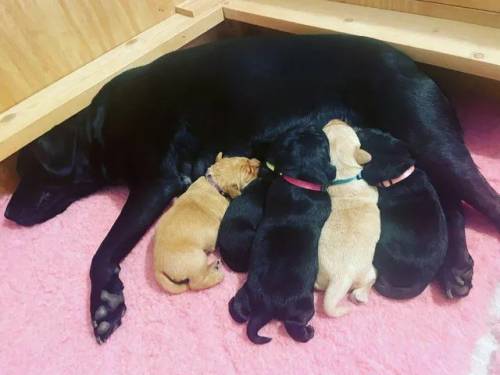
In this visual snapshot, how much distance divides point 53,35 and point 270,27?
785mm

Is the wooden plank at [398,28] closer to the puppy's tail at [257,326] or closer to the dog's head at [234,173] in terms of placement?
the dog's head at [234,173]

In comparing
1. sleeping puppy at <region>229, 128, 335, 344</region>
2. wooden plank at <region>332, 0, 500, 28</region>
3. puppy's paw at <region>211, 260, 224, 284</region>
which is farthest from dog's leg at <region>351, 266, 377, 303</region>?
wooden plank at <region>332, 0, 500, 28</region>

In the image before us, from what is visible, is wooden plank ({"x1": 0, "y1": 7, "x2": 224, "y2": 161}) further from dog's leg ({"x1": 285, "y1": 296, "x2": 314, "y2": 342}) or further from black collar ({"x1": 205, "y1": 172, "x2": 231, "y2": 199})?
dog's leg ({"x1": 285, "y1": 296, "x2": 314, "y2": 342})

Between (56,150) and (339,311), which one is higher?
(56,150)

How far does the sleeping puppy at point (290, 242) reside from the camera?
3.73 ft

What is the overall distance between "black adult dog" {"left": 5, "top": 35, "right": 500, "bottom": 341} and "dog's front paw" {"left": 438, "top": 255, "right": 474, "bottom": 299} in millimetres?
123

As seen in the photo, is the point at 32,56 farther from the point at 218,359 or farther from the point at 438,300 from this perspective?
the point at 438,300

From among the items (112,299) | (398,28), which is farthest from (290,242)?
(398,28)

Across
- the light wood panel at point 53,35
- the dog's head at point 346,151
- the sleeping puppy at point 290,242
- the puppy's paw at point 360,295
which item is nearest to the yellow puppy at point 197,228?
the sleeping puppy at point 290,242

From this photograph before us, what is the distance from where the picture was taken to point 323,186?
50.6 inches

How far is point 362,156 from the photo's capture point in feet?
4.19

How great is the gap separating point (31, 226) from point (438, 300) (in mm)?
1358

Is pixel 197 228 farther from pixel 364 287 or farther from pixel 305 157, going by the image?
pixel 364 287

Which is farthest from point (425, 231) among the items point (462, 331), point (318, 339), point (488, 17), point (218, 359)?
point (488, 17)
